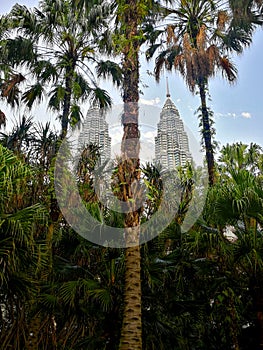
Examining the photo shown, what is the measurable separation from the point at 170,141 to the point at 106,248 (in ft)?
20.6

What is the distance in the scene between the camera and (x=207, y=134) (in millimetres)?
9031

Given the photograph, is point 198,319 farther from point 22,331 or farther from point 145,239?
point 22,331

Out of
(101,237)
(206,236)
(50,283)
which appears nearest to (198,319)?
(206,236)

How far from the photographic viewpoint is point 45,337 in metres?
6.61

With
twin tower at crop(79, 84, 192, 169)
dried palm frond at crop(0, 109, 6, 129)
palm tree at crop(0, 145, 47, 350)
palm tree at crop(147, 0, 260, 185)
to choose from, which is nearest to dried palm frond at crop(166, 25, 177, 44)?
palm tree at crop(147, 0, 260, 185)

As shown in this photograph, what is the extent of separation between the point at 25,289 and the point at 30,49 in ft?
23.9

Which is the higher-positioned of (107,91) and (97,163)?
(107,91)

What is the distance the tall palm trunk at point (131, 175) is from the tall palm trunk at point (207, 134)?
14.2ft

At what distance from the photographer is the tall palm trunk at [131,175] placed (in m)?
3.44

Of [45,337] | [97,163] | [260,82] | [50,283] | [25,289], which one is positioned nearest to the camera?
[25,289]

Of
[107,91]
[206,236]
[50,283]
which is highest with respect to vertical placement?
[107,91]

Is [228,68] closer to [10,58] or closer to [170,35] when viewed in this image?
[170,35]

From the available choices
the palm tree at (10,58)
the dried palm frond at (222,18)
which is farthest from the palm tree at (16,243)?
the dried palm frond at (222,18)

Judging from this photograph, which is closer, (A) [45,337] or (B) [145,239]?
(B) [145,239]
